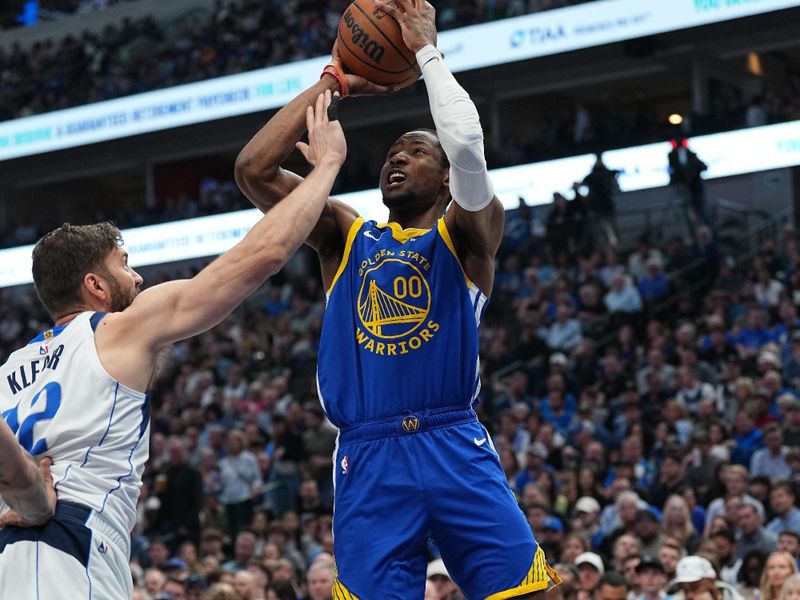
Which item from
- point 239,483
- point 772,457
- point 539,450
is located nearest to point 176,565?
point 239,483

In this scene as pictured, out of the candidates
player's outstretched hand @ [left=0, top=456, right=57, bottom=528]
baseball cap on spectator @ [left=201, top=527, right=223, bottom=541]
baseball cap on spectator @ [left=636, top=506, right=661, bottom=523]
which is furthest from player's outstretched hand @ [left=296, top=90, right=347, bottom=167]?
baseball cap on spectator @ [left=201, top=527, right=223, bottom=541]

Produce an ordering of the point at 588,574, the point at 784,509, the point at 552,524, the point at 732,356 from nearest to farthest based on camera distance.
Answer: the point at 588,574, the point at 784,509, the point at 552,524, the point at 732,356

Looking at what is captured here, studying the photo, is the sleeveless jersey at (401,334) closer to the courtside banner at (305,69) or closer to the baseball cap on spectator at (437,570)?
the baseball cap on spectator at (437,570)

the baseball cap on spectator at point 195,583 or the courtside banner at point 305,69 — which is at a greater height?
the courtside banner at point 305,69

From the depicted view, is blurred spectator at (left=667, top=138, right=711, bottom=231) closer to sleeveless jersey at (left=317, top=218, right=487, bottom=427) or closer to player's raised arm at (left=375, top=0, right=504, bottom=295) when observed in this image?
player's raised arm at (left=375, top=0, right=504, bottom=295)

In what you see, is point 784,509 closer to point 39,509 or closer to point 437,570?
point 437,570

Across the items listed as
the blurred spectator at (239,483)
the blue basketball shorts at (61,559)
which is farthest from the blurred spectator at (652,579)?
the blurred spectator at (239,483)

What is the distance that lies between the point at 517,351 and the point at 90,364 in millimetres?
13465

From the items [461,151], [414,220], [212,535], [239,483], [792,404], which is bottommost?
[212,535]

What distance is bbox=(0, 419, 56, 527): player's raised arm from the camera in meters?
3.28

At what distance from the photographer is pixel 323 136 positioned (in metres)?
4.21

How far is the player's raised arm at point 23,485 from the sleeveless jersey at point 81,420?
73 millimetres

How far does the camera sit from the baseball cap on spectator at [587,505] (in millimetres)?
11250

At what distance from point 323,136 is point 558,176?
15490 millimetres
